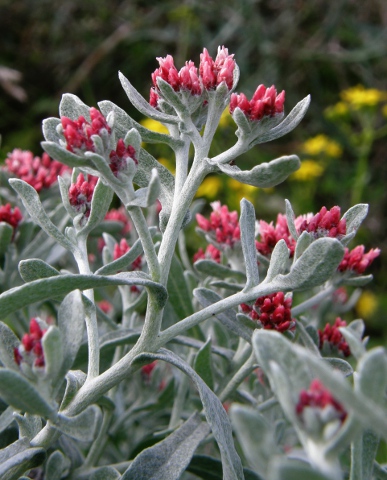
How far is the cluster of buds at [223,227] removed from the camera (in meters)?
1.44

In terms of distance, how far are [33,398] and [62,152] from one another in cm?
35

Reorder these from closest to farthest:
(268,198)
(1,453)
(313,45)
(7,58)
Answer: (1,453) → (268,198) → (313,45) → (7,58)

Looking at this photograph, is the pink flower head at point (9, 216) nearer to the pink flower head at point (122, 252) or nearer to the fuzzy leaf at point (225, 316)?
the pink flower head at point (122, 252)

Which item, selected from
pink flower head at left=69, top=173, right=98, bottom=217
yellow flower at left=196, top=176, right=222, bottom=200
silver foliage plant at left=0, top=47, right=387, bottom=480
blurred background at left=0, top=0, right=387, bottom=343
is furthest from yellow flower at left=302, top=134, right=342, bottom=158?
pink flower head at left=69, top=173, right=98, bottom=217

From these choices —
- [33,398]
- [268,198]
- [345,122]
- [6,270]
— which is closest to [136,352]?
[33,398]

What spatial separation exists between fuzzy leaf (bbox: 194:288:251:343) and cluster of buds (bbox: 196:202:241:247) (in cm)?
30

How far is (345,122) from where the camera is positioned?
4.05 metres

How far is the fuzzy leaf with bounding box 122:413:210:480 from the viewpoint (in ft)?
3.09

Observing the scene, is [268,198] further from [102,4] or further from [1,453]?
[1,453]

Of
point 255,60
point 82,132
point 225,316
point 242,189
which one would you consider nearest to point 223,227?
point 225,316

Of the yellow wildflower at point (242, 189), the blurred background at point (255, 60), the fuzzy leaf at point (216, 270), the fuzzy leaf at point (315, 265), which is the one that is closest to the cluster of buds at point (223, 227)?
the fuzzy leaf at point (216, 270)

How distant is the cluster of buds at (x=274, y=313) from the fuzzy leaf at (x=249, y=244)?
0.39 ft

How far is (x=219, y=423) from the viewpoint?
3.08ft

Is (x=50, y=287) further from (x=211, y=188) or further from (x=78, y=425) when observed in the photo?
(x=211, y=188)
